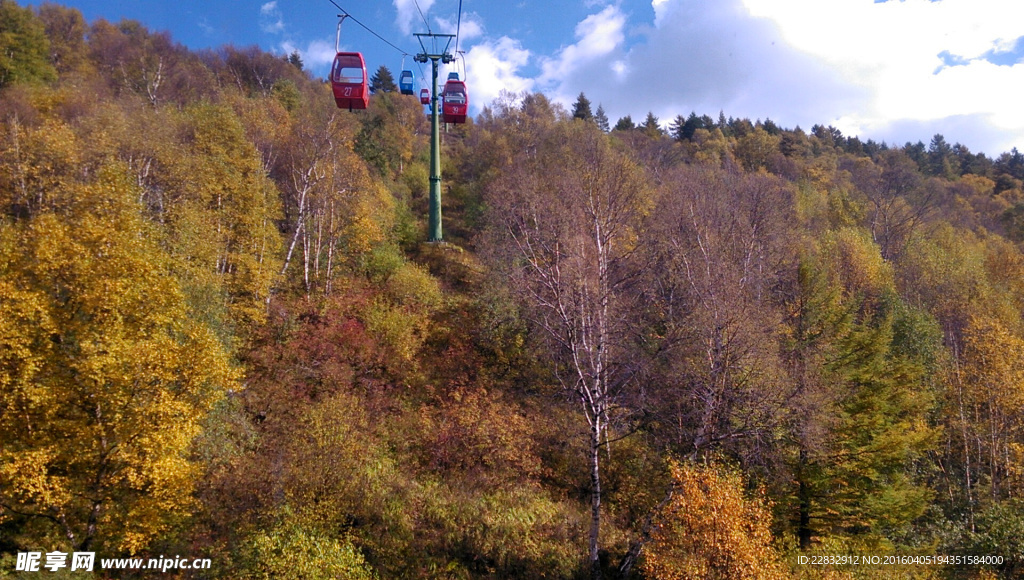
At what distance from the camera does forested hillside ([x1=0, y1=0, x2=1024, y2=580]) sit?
9.44m

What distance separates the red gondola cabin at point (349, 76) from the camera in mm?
15117

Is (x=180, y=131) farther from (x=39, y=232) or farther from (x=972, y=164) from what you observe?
(x=972, y=164)

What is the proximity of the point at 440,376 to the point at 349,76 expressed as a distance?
466 inches

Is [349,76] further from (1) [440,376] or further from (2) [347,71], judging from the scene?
(1) [440,376]

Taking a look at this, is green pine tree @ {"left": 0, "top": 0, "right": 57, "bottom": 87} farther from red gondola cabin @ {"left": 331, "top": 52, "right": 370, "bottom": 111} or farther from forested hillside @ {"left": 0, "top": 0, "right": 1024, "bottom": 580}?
red gondola cabin @ {"left": 331, "top": 52, "right": 370, "bottom": 111}

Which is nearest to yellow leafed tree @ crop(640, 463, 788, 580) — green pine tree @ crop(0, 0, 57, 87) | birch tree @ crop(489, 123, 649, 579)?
birch tree @ crop(489, 123, 649, 579)

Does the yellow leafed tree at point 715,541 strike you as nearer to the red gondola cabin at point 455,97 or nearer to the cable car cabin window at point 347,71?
the cable car cabin window at point 347,71

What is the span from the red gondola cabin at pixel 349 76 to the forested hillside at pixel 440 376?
6.70m

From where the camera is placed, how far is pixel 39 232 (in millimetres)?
9656

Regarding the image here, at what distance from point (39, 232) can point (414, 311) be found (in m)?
12.4

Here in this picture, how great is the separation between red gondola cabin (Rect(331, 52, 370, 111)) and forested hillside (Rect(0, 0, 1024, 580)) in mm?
6697

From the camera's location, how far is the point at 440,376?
1853 centimetres

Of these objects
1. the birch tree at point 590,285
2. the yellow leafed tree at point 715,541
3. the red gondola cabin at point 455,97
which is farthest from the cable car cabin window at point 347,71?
the yellow leafed tree at point 715,541

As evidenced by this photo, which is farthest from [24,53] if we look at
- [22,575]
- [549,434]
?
[549,434]
